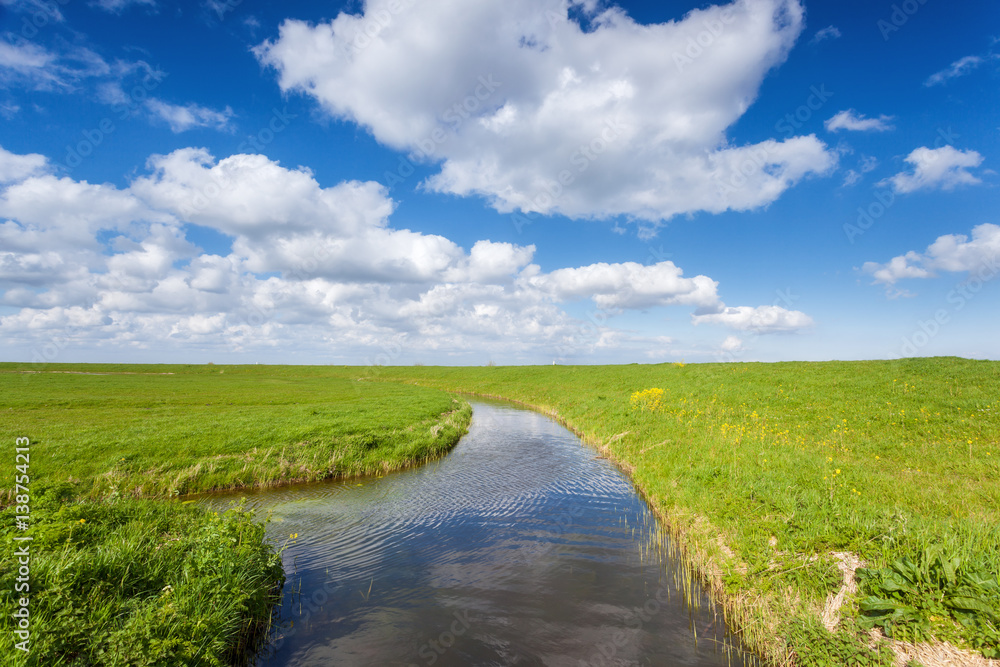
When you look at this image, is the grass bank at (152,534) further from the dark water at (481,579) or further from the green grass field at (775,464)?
the dark water at (481,579)

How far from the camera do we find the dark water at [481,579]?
25.3 ft

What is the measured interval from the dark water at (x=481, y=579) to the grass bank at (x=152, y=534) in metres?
1.34

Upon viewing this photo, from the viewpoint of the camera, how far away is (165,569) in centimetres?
753

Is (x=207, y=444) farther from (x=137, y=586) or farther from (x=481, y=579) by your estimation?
(x=481, y=579)

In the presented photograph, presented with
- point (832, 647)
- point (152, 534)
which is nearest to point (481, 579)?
point (832, 647)

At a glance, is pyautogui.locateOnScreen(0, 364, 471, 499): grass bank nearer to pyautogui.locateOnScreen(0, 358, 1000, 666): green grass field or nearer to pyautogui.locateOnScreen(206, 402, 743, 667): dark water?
pyautogui.locateOnScreen(0, 358, 1000, 666): green grass field

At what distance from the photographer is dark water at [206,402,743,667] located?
7.70 meters

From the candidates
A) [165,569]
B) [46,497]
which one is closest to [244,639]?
[165,569]

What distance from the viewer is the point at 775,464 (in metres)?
14.1

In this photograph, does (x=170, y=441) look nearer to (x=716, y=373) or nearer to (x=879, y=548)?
(x=879, y=548)

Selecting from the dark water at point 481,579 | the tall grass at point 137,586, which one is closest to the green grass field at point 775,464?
the dark water at point 481,579

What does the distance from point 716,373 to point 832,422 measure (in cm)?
2225

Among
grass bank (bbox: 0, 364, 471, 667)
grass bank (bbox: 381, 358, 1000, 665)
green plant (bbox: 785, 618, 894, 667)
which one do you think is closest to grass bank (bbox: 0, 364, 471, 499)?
grass bank (bbox: 0, 364, 471, 667)

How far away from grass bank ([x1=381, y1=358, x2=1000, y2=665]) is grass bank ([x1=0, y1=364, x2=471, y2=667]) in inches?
391
